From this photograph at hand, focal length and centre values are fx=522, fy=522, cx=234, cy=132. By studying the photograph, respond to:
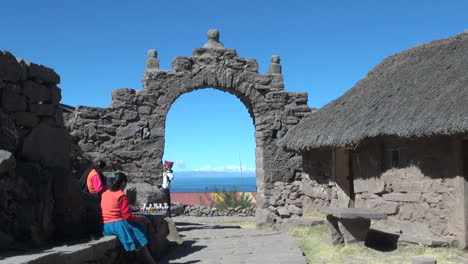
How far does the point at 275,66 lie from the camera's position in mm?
14164

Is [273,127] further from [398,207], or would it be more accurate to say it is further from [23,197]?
[23,197]

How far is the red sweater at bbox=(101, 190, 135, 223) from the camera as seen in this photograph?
601cm

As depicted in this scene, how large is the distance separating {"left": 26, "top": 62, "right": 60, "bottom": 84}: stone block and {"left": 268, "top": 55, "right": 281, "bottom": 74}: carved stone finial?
28.0ft

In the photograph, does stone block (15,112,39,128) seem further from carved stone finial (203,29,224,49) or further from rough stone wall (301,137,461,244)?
carved stone finial (203,29,224,49)

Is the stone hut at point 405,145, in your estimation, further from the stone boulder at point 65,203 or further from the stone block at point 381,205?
the stone boulder at point 65,203

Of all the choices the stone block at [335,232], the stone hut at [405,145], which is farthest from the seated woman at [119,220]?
the stone hut at [405,145]

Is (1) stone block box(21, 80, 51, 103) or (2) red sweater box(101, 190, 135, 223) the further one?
(2) red sweater box(101, 190, 135, 223)

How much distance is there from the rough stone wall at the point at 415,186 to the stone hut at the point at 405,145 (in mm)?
17

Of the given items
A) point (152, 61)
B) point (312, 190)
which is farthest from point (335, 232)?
point (152, 61)

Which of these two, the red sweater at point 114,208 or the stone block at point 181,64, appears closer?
the red sweater at point 114,208

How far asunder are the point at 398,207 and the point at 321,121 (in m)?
3.34

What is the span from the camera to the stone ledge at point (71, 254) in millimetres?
4266

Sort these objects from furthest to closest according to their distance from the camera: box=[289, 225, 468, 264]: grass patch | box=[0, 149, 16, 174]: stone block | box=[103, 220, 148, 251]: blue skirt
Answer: box=[289, 225, 468, 264]: grass patch, box=[103, 220, 148, 251]: blue skirt, box=[0, 149, 16, 174]: stone block

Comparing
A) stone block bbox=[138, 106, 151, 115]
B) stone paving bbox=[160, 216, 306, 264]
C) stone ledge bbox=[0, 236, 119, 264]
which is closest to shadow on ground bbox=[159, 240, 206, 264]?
stone paving bbox=[160, 216, 306, 264]
